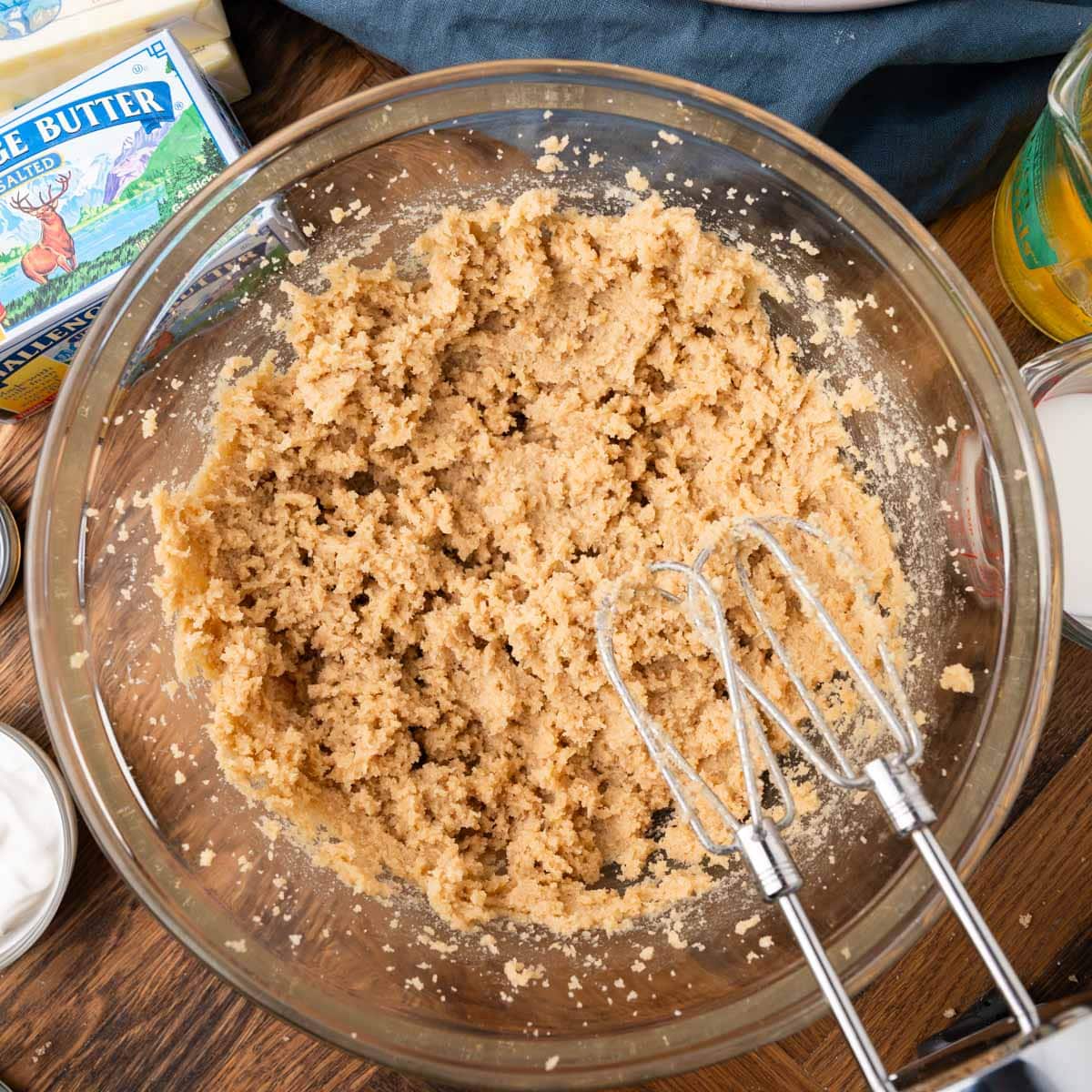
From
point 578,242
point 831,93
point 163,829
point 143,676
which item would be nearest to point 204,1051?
point 163,829

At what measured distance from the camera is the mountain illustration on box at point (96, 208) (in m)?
1.42

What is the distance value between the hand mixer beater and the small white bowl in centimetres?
85

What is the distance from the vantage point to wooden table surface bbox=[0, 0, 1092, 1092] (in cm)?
149

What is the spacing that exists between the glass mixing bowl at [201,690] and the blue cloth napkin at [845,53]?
0.24m

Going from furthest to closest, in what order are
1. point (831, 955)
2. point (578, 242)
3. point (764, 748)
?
point (578, 242) → point (831, 955) → point (764, 748)

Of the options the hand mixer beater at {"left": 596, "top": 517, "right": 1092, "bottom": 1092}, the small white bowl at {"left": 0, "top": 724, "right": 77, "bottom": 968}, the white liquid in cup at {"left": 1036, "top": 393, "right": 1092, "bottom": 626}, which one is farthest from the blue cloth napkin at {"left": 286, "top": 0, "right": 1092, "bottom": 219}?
the small white bowl at {"left": 0, "top": 724, "right": 77, "bottom": 968}

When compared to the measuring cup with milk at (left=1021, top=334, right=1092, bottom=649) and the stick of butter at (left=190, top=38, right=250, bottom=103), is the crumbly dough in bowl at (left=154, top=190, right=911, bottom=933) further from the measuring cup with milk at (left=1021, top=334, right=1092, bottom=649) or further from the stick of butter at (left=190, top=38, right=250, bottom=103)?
the stick of butter at (left=190, top=38, right=250, bottom=103)

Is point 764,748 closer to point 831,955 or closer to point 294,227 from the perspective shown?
point 831,955

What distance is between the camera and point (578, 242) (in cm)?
130

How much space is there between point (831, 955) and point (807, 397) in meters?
0.70

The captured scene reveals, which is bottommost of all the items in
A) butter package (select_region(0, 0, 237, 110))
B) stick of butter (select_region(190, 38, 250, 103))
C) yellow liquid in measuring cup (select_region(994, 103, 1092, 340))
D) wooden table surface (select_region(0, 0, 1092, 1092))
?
wooden table surface (select_region(0, 0, 1092, 1092))

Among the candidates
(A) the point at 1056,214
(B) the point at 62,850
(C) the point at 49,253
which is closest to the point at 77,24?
(C) the point at 49,253

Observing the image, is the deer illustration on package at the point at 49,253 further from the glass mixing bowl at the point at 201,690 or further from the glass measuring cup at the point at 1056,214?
the glass measuring cup at the point at 1056,214

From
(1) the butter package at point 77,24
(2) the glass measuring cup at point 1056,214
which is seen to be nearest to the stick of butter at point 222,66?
(1) the butter package at point 77,24
